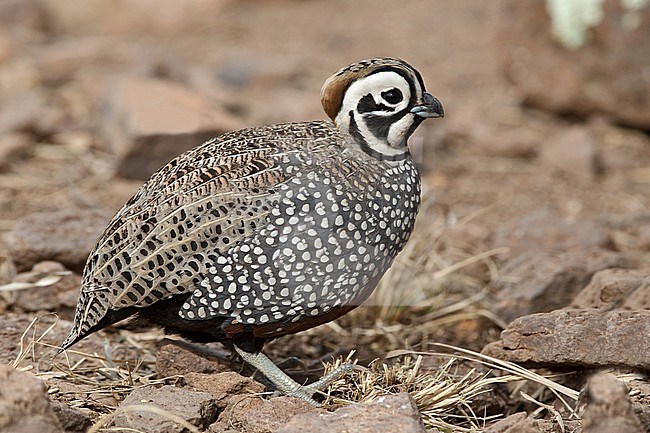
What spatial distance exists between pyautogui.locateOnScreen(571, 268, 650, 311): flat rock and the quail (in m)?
1.05

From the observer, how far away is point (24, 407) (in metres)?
2.83

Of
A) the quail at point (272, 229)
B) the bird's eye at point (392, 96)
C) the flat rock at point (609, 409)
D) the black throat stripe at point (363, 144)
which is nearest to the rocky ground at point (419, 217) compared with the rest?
the flat rock at point (609, 409)

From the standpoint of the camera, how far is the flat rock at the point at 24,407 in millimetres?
2815

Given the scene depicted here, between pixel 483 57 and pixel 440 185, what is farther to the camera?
pixel 483 57

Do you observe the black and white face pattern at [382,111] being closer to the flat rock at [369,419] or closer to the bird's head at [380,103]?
the bird's head at [380,103]

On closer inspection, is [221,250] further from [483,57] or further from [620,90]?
[483,57]

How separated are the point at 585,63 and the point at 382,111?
4.37 metres

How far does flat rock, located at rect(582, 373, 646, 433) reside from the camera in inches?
111

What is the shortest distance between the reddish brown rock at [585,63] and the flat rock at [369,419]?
499cm

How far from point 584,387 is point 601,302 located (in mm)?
693

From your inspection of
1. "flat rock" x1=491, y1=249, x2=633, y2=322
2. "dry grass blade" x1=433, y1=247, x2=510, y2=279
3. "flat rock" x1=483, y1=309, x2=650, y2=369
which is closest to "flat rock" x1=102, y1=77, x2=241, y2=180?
"dry grass blade" x1=433, y1=247, x2=510, y2=279

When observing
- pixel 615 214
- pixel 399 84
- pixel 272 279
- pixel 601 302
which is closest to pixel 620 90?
pixel 615 214

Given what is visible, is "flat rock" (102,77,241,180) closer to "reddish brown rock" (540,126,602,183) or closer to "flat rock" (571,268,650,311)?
"reddish brown rock" (540,126,602,183)

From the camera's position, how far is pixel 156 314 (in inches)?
146
